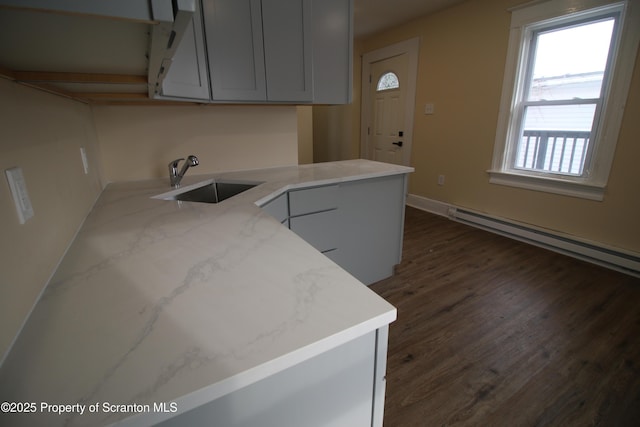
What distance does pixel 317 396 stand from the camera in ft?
1.95

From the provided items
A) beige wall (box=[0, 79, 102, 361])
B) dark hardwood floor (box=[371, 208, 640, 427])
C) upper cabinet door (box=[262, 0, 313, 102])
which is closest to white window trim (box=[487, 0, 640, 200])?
dark hardwood floor (box=[371, 208, 640, 427])

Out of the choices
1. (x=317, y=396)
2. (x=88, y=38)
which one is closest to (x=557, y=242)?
(x=317, y=396)

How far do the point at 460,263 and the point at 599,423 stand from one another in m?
1.45

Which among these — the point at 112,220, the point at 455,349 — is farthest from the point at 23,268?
the point at 455,349

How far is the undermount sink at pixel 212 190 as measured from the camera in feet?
5.98

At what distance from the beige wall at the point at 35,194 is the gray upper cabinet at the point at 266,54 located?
1.69 feet

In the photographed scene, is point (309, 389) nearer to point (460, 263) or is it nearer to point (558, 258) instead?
point (460, 263)

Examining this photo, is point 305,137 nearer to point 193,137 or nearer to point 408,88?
point 408,88

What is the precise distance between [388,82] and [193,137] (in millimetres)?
3392

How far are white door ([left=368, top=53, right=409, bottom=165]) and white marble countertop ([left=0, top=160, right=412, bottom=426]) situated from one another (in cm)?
389

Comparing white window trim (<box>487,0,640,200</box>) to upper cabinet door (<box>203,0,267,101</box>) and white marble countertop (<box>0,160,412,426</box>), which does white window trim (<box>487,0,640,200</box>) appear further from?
white marble countertop (<box>0,160,412,426</box>)

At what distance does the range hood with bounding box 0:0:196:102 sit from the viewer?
1.16ft

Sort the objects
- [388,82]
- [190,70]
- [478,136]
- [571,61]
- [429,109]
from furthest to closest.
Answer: [388,82], [429,109], [478,136], [571,61], [190,70]

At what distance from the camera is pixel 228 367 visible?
17.7 inches
